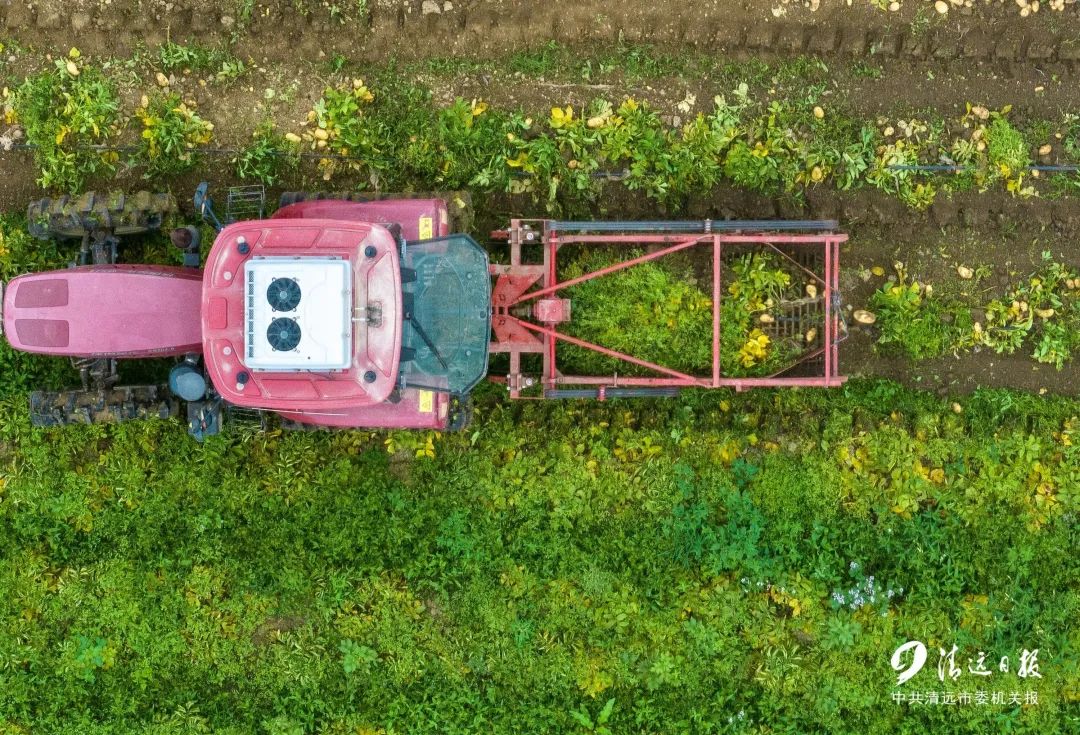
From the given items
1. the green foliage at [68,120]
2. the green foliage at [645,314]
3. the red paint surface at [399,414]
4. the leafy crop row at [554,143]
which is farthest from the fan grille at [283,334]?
the green foliage at [68,120]

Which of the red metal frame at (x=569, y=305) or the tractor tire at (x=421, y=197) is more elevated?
the tractor tire at (x=421, y=197)

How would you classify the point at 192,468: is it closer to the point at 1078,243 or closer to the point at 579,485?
the point at 579,485

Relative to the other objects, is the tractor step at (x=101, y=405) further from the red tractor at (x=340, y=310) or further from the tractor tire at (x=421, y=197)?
the tractor tire at (x=421, y=197)

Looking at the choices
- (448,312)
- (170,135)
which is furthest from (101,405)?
(448,312)

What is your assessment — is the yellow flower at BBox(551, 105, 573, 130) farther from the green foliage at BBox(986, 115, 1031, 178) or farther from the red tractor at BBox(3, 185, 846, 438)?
the green foliage at BBox(986, 115, 1031, 178)

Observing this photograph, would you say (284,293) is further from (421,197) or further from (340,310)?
(421,197)

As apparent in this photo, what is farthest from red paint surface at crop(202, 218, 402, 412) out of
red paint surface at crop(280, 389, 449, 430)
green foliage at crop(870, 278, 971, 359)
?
green foliage at crop(870, 278, 971, 359)
